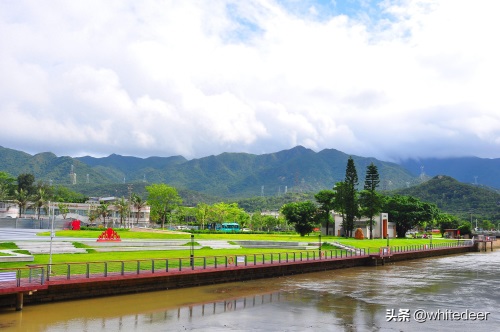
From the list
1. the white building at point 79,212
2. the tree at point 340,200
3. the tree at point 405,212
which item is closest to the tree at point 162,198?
the white building at point 79,212

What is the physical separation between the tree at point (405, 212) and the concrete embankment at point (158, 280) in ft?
257

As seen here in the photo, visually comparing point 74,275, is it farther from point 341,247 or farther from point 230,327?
point 341,247

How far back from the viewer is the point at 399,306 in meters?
26.1

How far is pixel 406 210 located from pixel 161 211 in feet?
212

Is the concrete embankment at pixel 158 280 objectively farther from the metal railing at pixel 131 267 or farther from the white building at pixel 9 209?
the white building at pixel 9 209

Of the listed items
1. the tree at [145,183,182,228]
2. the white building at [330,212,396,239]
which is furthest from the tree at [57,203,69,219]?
the white building at [330,212,396,239]

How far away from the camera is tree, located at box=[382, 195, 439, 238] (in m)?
120

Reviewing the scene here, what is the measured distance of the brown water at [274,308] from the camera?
20438 mm

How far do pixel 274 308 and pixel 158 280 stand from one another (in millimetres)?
8518

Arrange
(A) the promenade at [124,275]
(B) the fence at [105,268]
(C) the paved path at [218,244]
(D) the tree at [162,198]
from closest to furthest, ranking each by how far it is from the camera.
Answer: (A) the promenade at [124,275] → (B) the fence at [105,268] → (C) the paved path at [218,244] → (D) the tree at [162,198]

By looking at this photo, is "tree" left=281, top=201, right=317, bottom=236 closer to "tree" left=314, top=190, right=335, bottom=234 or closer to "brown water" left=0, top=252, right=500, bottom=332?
"tree" left=314, top=190, right=335, bottom=234

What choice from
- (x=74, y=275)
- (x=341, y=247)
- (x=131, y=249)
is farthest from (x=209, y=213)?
(x=74, y=275)

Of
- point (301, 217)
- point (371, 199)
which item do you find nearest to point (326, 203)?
point (371, 199)

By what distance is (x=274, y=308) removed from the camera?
2508 cm
